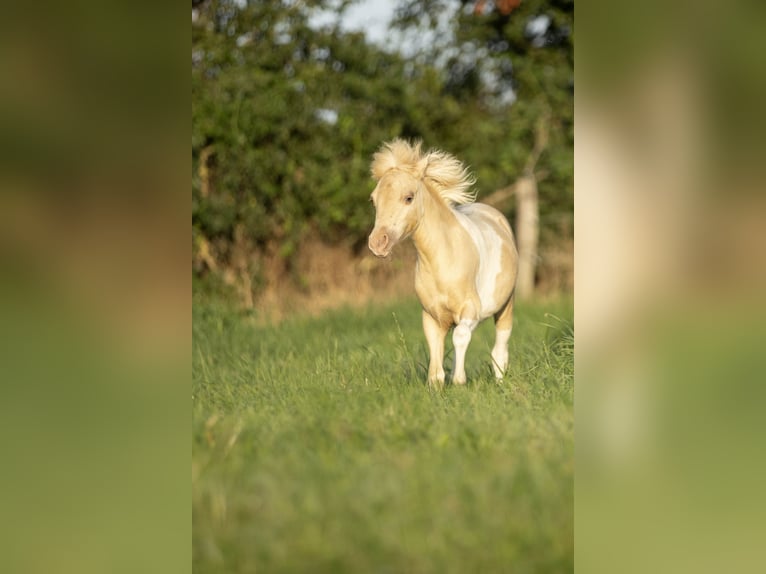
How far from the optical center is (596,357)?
1782 mm

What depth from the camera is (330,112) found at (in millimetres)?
9555

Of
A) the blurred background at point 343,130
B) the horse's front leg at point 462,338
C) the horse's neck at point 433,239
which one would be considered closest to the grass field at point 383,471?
the horse's front leg at point 462,338

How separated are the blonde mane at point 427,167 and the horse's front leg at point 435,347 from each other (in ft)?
2.64

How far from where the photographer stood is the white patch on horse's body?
457 cm

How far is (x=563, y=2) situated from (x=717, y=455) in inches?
381

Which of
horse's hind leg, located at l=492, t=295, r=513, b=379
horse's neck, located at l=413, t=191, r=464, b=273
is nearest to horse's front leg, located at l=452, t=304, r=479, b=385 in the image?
horse's neck, located at l=413, t=191, r=464, b=273

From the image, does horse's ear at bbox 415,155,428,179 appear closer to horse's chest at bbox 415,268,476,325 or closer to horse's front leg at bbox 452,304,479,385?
horse's chest at bbox 415,268,476,325

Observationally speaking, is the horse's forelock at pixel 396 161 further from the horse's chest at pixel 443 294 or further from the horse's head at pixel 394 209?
the horse's chest at pixel 443 294

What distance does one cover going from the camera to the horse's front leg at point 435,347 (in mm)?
4297

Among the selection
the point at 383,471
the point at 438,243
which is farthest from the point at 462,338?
the point at 383,471

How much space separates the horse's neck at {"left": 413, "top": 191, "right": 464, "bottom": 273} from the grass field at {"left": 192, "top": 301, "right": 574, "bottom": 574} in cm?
76

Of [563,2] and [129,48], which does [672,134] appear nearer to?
[129,48]

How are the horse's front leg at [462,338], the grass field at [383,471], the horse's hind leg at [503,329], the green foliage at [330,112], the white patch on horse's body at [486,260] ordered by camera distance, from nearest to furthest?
the grass field at [383,471] < the horse's front leg at [462,338] < the white patch on horse's body at [486,260] < the horse's hind leg at [503,329] < the green foliage at [330,112]

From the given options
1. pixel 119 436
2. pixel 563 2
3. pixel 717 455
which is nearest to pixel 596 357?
pixel 717 455
